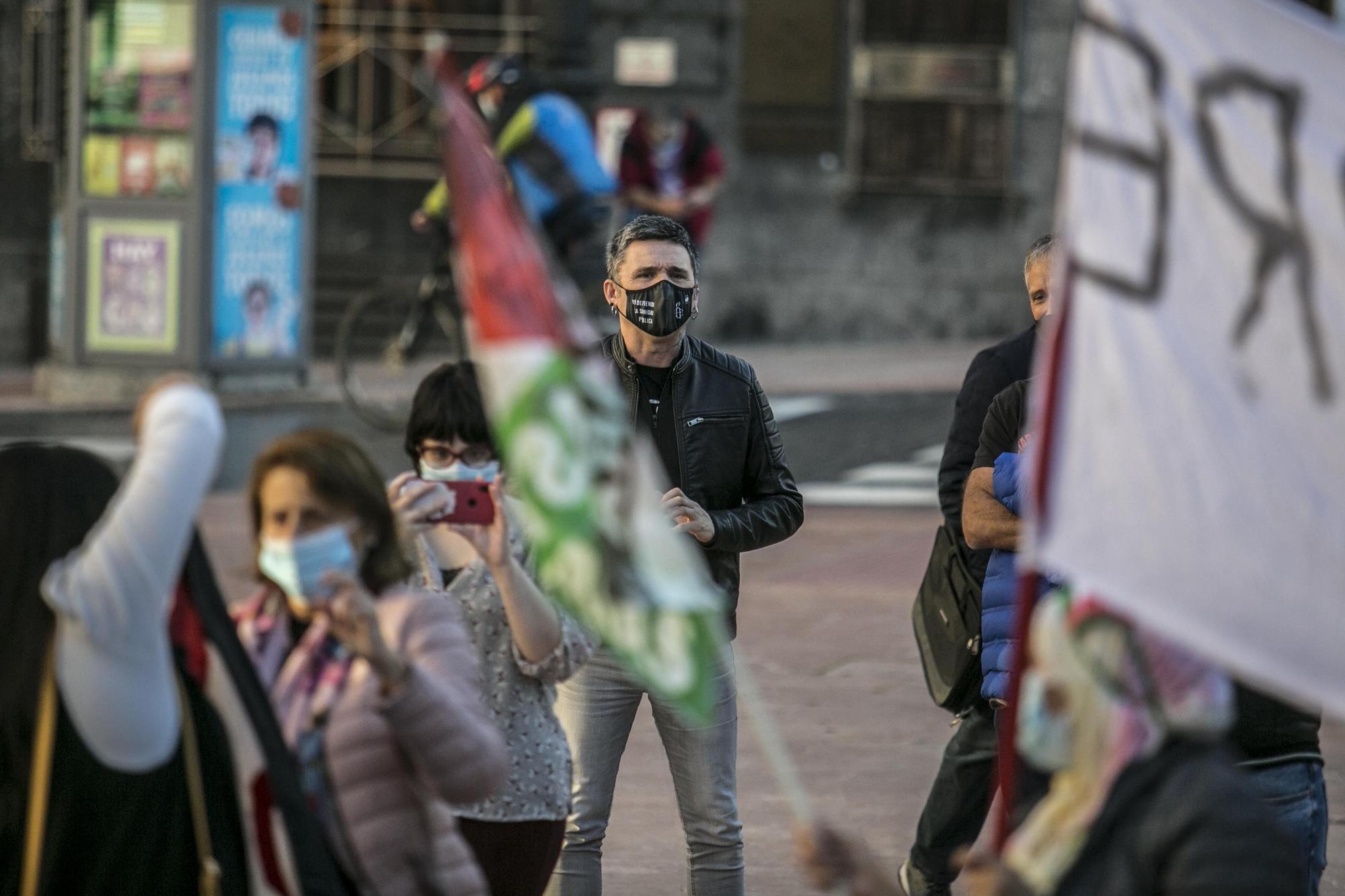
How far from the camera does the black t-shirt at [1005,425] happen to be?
4.95 metres

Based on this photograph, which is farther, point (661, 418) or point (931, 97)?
point (931, 97)

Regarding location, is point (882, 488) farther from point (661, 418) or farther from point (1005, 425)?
point (661, 418)

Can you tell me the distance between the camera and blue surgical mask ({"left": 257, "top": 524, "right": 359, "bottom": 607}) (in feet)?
10.7

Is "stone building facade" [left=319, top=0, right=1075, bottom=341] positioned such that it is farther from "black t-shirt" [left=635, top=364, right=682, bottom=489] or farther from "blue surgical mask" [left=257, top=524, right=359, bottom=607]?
"blue surgical mask" [left=257, top=524, right=359, bottom=607]

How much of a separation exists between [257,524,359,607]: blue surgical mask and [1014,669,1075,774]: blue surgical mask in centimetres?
108

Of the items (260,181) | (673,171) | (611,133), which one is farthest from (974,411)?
(611,133)

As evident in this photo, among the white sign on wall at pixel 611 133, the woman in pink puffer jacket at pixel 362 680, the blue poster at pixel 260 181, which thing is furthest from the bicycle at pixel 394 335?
the woman in pink puffer jacket at pixel 362 680

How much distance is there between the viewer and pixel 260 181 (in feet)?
47.1

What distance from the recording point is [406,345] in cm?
1377

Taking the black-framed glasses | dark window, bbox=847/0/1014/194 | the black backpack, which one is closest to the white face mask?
dark window, bbox=847/0/1014/194

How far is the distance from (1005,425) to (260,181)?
33.5 ft

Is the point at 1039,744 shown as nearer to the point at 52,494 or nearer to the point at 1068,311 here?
the point at 1068,311

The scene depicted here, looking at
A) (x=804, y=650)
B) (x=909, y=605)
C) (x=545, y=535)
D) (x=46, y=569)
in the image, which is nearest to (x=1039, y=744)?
(x=545, y=535)

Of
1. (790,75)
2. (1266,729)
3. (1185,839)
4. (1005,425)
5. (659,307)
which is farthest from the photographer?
(790,75)
